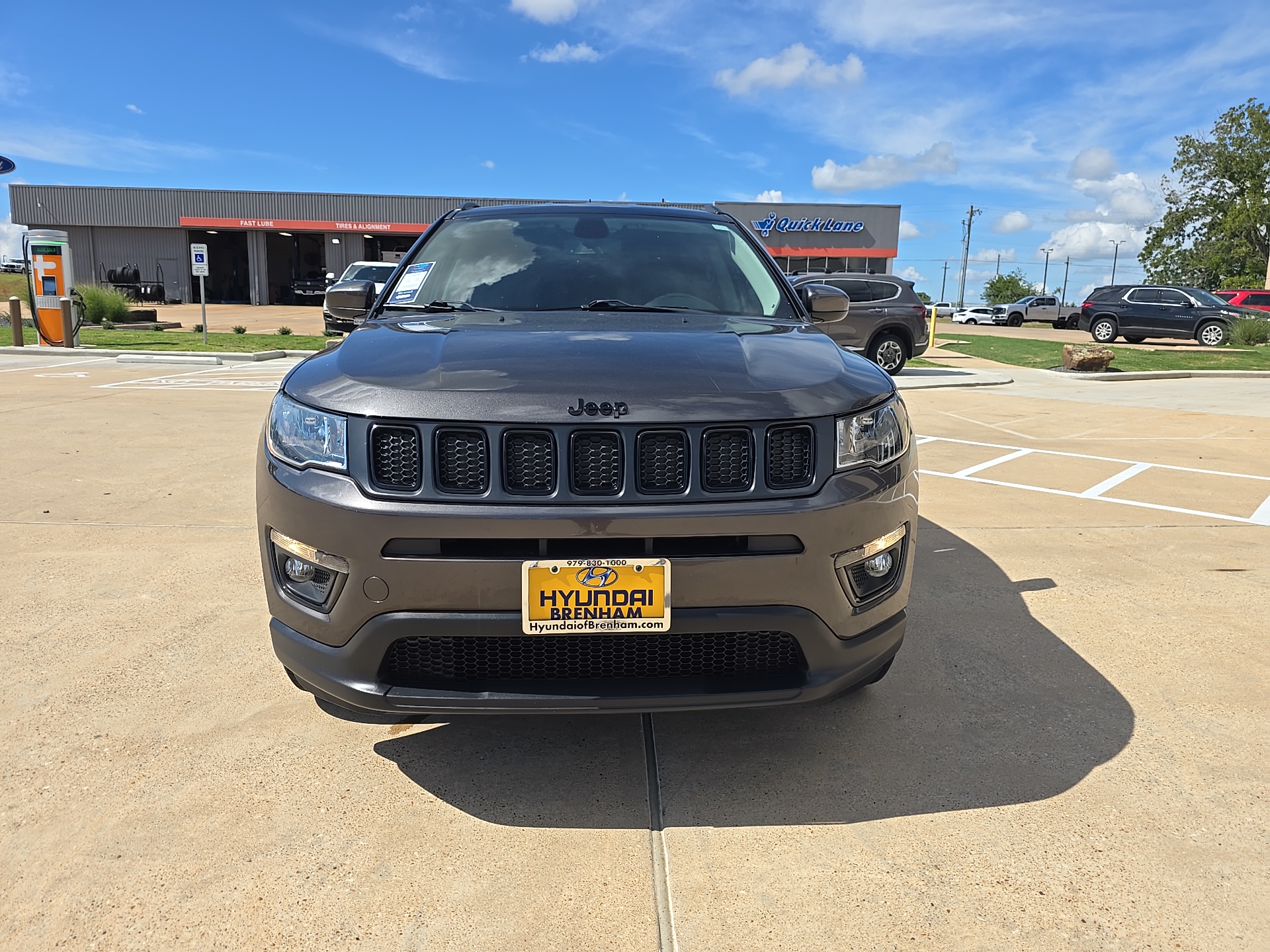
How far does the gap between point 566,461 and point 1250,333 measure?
85.3 ft

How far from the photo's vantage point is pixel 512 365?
2273mm

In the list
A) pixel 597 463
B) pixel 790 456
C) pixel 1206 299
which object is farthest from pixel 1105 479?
pixel 1206 299

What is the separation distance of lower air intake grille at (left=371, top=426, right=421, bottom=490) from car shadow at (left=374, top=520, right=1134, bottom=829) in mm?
600

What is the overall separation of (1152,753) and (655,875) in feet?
Answer: 5.13

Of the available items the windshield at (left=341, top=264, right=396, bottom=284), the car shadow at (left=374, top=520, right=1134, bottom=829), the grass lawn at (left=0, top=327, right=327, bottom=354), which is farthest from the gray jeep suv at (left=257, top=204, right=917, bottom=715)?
the windshield at (left=341, top=264, right=396, bottom=284)

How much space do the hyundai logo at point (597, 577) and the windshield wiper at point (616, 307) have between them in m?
1.28

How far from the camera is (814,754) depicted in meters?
2.60

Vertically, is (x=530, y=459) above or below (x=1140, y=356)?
above

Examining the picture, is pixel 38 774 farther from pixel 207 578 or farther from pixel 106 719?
pixel 207 578

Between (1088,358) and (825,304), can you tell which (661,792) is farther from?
(1088,358)

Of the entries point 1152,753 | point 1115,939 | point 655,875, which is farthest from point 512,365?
point 1152,753

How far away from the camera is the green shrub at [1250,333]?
22.6 meters

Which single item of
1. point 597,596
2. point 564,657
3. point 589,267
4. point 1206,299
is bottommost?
point 564,657

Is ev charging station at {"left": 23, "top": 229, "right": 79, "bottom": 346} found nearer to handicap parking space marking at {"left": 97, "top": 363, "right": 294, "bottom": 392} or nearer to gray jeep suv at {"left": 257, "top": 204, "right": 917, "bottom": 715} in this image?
handicap parking space marking at {"left": 97, "top": 363, "right": 294, "bottom": 392}
